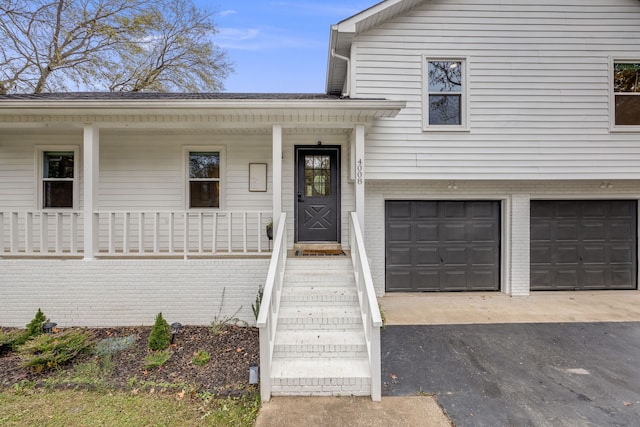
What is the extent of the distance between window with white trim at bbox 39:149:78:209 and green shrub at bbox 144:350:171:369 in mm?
4397

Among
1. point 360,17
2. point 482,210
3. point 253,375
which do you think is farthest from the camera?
point 482,210

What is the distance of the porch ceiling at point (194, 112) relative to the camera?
15.8ft

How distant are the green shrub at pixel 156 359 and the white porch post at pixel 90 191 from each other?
229 centimetres

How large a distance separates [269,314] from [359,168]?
Result: 290 cm

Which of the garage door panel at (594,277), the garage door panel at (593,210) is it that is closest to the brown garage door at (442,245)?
the garage door panel at (593,210)

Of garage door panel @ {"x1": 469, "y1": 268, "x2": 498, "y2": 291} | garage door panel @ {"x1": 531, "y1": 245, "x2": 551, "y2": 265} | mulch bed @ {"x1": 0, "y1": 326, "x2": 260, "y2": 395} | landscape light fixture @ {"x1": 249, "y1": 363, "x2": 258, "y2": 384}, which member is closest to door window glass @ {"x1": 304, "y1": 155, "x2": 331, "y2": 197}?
mulch bed @ {"x1": 0, "y1": 326, "x2": 260, "y2": 395}

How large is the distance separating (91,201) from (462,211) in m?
7.17

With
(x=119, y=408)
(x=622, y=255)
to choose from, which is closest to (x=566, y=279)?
(x=622, y=255)

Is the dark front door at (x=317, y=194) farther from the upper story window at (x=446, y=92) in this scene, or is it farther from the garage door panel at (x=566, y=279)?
the garage door panel at (x=566, y=279)

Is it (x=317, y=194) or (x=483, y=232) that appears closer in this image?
(x=317, y=194)

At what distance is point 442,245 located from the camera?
6.76 meters

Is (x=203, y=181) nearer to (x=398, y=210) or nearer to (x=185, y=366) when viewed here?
(x=185, y=366)

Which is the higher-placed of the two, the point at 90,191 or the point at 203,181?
the point at 203,181

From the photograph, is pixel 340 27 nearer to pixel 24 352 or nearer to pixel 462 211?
pixel 462 211
